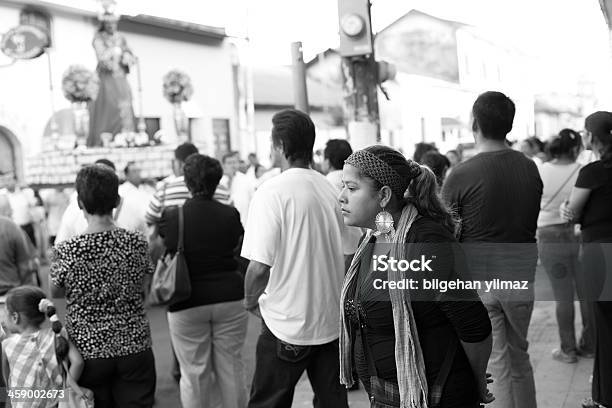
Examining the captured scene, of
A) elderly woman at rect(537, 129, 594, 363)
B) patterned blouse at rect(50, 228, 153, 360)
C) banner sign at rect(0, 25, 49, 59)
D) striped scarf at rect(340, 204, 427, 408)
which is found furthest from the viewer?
banner sign at rect(0, 25, 49, 59)

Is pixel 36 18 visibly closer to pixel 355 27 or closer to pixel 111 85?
pixel 111 85

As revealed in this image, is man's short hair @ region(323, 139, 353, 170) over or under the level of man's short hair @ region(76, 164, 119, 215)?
over

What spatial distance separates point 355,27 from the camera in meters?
6.45

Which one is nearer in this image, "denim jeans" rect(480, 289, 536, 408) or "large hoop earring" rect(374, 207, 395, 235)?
"large hoop earring" rect(374, 207, 395, 235)

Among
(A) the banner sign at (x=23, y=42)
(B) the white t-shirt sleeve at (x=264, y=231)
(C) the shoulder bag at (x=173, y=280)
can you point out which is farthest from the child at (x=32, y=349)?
(A) the banner sign at (x=23, y=42)

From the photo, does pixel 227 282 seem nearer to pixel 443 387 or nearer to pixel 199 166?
pixel 199 166

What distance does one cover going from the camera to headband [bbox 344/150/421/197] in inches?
103

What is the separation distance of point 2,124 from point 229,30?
12.9 meters

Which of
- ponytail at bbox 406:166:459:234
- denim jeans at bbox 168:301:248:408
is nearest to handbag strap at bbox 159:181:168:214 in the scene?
denim jeans at bbox 168:301:248:408

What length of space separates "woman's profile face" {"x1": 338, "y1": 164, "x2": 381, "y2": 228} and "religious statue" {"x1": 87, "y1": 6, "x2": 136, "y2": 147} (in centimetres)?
1414

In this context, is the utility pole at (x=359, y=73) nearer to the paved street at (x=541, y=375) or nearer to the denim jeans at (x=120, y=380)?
the paved street at (x=541, y=375)

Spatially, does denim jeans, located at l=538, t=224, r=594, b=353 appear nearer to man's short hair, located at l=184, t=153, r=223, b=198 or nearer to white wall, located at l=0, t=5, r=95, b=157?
man's short hair, located at l=184, t=153, r=223, b=198

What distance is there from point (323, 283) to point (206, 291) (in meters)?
1.07

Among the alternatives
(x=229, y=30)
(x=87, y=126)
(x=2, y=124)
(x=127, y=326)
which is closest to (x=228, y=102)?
(x=229, y=30)
